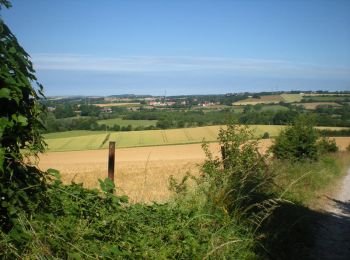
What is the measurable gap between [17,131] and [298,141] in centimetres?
1586

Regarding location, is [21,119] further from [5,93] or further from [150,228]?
[150,228]

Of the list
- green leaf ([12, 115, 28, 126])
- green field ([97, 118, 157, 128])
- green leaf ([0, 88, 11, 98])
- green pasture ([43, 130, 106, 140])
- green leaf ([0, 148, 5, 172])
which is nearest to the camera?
green leaf ([0, 148, 5, 172])

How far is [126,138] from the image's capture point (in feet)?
154

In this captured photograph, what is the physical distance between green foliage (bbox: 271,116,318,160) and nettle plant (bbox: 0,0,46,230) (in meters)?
14.3

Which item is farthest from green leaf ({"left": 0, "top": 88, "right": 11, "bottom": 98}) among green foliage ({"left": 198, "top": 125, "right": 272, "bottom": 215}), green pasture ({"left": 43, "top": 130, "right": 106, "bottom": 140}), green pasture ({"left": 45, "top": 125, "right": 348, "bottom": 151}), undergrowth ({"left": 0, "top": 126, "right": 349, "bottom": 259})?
green pasture ({"left": 43, "top": 130, "right": 106, "bottom": 140})

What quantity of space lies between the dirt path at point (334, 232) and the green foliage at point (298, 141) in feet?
22.6

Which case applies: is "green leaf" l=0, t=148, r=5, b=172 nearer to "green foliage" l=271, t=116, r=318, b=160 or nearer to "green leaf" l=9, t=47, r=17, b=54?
"green leaf" l=9, t=47, r=17, b=54

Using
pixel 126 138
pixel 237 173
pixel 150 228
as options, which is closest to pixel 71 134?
pixel 126 138

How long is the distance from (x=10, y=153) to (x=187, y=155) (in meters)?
33.8

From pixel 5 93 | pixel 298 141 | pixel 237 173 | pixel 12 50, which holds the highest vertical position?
pixel 12 50

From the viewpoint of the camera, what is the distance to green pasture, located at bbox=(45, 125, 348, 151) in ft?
141

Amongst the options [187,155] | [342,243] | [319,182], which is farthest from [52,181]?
[187,155]

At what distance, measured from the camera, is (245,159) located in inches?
315

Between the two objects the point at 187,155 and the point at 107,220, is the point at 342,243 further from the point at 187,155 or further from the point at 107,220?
the point at 187,155
